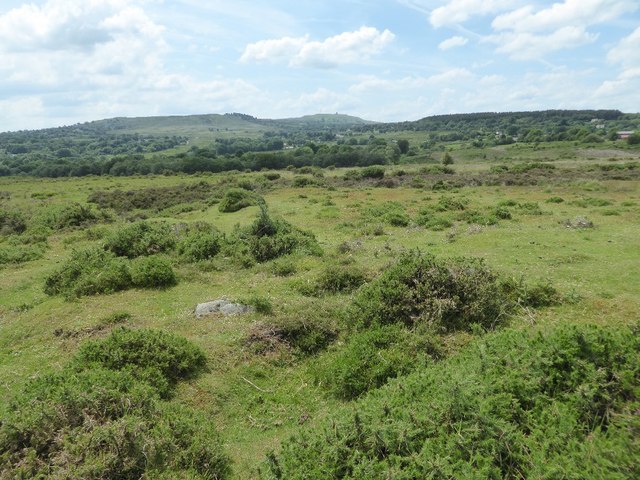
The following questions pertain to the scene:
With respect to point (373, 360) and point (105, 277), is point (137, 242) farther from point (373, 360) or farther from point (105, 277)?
point (373, 360)

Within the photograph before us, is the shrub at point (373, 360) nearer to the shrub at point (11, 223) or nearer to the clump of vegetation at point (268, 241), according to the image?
the clump of vegetation at point (268, 241)

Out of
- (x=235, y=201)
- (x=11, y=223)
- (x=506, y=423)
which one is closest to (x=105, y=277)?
(x=506, y=423)

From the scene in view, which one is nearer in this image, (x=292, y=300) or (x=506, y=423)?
(x=506, y=423)

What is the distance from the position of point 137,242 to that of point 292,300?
9.96 m

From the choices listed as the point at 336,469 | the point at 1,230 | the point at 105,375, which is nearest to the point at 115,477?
the point at 105,375

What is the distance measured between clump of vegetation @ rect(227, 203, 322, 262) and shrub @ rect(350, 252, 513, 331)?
25.4 feet

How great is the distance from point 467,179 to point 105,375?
4722 cm

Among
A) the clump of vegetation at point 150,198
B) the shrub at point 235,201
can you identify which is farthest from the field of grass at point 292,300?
the clump of vegetation at point 150,198

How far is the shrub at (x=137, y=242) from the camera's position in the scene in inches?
761

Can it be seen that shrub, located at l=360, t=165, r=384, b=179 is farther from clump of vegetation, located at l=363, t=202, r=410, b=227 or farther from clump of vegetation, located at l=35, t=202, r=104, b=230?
clump of vegetation, located at l=35, t=202, r=104, b=230

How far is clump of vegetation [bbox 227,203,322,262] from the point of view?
18.3 metres

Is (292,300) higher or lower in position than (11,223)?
higher

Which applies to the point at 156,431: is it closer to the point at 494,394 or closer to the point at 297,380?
the point at 297,380

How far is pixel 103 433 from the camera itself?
5.80m
